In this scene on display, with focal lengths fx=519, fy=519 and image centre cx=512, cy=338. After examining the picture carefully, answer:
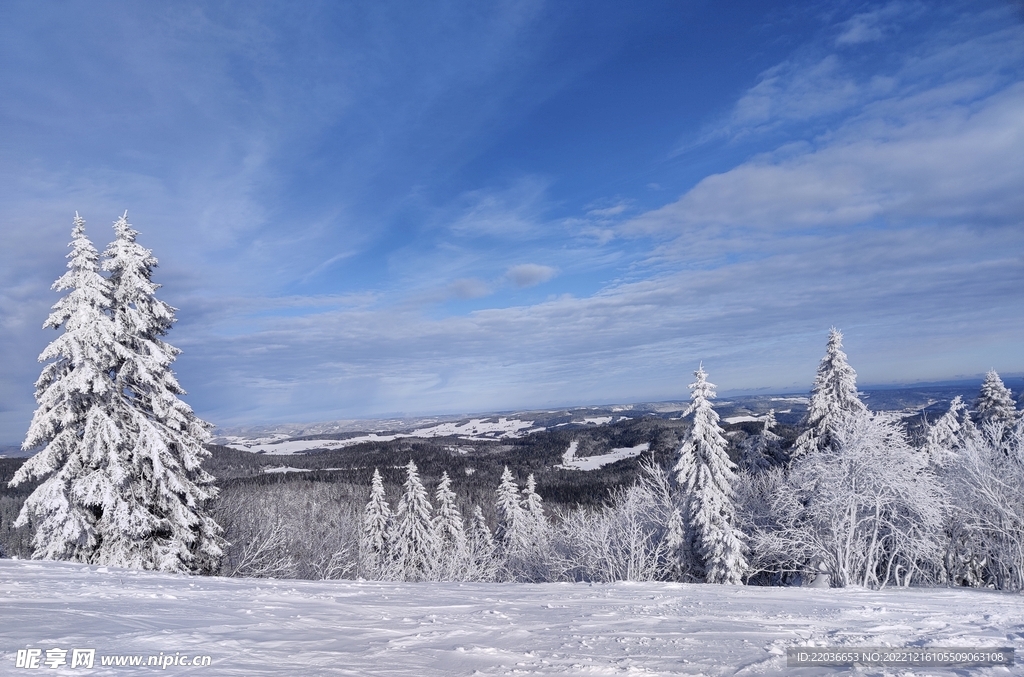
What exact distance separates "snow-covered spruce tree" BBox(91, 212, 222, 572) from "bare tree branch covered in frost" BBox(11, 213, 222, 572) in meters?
0.03

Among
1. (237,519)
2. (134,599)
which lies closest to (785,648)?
(134,599)

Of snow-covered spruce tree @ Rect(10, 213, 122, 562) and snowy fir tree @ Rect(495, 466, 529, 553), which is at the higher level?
snow-covered spruce tree @ Rect(10, 213, 122, 562)

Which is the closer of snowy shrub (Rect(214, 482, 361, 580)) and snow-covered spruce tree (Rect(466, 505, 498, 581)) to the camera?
snowy shrub (Rect(214, 482, 361, 580))

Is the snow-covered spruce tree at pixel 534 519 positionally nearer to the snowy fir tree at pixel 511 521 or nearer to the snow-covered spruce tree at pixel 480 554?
the snowy fir tree at pixel 511 521

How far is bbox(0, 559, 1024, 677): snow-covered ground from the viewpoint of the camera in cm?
504

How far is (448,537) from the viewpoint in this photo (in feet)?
149

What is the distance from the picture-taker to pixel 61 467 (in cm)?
1431

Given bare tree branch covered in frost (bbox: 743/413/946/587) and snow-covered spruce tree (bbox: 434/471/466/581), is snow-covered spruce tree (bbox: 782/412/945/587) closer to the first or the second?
bare tree branch covered in frost (bbox: 743/413/946/587)

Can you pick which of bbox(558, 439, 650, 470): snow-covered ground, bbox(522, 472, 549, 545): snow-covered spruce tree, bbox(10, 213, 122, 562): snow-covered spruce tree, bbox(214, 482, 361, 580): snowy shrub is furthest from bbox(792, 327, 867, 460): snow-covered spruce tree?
Answer: bbox(558, 439, 650, 470): snow-covered ground

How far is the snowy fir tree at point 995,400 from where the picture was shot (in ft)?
110

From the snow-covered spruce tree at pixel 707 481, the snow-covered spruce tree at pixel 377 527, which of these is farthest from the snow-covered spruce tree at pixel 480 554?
the snow-covered spruce tree at pixel 707 481

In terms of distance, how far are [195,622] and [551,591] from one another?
6.48 metres

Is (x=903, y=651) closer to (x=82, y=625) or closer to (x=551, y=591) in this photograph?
(x=551, y=591)

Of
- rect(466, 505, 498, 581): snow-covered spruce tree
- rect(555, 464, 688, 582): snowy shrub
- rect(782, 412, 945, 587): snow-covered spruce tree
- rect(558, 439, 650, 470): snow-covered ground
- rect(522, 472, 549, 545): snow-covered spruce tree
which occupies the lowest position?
rect(558, 439, 650, 470): snow-covered ground
